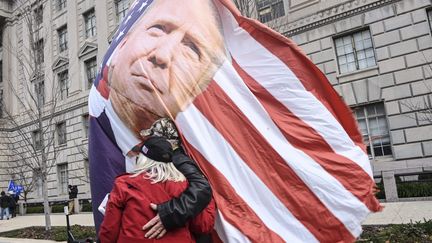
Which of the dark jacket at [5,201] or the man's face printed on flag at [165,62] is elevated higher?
the man's face printed on flag at [165,62]

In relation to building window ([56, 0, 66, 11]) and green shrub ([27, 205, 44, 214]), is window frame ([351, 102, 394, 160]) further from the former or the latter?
building window ([56, 0, 66, 11])

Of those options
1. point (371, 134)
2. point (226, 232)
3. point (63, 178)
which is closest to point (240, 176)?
point (226, 232)

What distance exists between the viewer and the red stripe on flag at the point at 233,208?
3350 mm

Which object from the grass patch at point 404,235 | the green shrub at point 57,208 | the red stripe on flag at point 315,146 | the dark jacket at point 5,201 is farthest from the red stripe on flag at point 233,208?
the dark jacket at point 5,201

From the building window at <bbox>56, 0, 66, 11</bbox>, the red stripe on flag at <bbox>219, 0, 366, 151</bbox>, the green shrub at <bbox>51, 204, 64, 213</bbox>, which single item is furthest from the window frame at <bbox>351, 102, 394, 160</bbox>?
the building window at <bbox>56, 0, 66, 11</bbox>

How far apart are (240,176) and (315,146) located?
881 mm

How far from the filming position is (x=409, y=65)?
15562mm

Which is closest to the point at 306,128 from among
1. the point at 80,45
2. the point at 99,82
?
the point at 99,82

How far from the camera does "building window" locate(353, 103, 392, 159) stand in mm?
16156

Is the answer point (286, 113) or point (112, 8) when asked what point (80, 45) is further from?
point (286, 113)

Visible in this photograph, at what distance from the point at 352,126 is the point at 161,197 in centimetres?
237

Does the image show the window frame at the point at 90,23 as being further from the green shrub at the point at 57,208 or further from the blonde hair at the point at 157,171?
the blonde hair at the point at 157,171

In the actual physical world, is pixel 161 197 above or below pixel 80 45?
below

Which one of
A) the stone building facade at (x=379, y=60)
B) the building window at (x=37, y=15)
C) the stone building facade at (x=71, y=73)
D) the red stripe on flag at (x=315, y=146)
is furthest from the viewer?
the stone building facade at (x=71, y=73)
